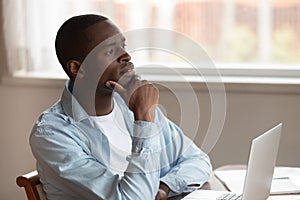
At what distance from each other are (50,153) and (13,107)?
1.62m

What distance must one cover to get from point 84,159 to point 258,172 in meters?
0.43

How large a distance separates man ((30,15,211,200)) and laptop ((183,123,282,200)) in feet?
0.39

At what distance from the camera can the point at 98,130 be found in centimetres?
171

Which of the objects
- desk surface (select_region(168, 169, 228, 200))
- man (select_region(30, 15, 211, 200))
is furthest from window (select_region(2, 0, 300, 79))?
man (select_region(30, 15, 211, 200))

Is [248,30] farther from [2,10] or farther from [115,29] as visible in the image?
[115,29]

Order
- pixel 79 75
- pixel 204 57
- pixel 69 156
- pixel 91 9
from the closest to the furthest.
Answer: pixel 69 156 < pixel 79 75 < pixel 204 57 < pixel 91 9

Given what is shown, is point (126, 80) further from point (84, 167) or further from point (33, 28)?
point (33, 28)

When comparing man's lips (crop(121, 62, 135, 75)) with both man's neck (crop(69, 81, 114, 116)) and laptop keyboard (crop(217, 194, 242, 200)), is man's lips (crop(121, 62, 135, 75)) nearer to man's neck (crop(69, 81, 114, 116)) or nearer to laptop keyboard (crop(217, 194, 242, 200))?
man's neck (crop(69, 81, 114, 116))

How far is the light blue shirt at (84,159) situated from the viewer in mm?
1572

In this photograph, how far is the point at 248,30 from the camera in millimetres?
3027

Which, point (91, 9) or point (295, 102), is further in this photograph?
point (91, 9)

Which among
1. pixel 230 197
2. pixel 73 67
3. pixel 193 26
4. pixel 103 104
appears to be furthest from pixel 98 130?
pixel 193 26

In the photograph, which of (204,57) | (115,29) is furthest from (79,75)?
(204,57)

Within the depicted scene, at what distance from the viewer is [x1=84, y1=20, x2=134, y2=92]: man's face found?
1.64 m
